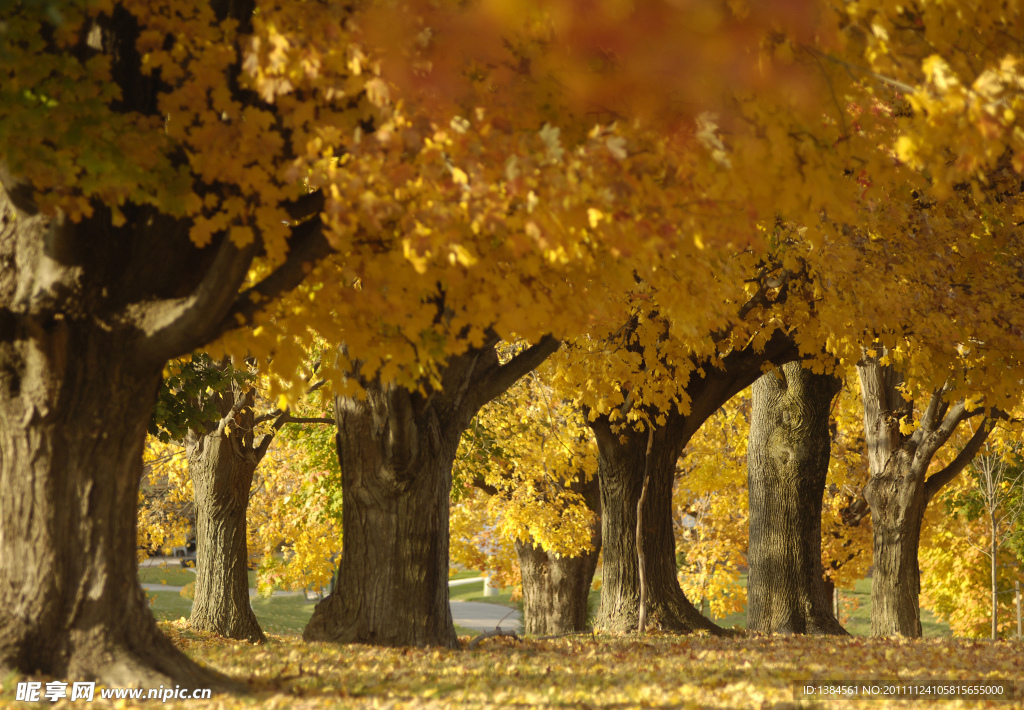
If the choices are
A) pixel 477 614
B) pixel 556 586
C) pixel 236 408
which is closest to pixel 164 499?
pixel 236 408

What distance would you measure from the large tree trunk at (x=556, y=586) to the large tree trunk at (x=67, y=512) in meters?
13.7

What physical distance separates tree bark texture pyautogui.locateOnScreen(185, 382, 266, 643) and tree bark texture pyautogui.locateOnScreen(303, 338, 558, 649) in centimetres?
539

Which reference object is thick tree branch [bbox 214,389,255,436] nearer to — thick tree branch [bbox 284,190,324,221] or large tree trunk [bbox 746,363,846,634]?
thick tree branch [bbox 284,190,324,221]

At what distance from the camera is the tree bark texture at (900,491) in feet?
43.0

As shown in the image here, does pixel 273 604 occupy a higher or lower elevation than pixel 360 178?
lower

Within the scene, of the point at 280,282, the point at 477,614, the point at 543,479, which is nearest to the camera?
the point at 280,282

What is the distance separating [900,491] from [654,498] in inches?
193

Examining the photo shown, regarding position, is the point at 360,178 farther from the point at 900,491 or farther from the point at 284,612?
the point at 284,612

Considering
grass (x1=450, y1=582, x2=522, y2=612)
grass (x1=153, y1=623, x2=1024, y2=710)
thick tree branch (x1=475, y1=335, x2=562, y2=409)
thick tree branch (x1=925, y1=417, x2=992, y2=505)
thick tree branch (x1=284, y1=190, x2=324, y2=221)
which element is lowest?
grass (x1=450, y1=582, x2=522, y2=612)

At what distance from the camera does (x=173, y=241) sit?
5652 mm

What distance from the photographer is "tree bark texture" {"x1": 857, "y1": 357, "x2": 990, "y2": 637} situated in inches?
516

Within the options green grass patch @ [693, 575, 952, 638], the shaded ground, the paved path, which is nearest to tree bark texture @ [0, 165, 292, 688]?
the shaded ground

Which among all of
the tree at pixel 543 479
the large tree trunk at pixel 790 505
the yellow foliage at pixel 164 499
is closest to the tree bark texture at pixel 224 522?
the tree at pixel 543 479

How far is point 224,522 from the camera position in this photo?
13.2 m
